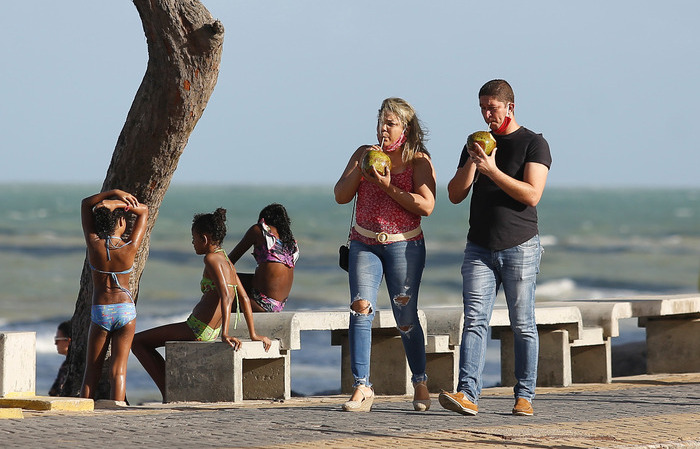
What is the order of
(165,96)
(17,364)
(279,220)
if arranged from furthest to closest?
(279,220), (165,96), (17,364)

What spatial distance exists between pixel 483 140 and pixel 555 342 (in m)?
3.40

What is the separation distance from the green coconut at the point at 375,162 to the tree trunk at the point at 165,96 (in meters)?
2.18

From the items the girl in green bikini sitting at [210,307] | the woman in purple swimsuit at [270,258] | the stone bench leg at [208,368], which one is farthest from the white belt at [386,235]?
the woman in purple swimsuit at [270,258]

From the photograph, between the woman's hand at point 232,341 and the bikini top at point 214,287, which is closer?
the woman's hand at point 232,341

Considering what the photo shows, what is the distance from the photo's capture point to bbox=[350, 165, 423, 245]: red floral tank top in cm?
712

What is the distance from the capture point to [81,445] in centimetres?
546

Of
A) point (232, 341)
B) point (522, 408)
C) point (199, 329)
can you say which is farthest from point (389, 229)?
point (199, 329)

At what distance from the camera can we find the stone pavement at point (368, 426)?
568cm

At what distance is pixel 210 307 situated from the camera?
8531 mm

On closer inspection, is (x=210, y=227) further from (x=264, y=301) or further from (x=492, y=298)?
(x=492, y=298)

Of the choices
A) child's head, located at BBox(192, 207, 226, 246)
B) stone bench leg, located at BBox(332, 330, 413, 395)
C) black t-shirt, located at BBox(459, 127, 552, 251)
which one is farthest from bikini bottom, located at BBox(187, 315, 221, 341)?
black t-shirt, located at BBox(459, 127, 552, 251)

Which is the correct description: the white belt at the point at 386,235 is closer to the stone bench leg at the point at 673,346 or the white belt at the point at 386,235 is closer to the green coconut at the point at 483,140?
the green coconut at the point at 483,140

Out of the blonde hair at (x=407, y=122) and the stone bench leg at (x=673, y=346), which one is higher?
the blonde hair at (x=407, y=122)

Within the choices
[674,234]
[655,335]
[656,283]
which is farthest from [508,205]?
[674,234]
